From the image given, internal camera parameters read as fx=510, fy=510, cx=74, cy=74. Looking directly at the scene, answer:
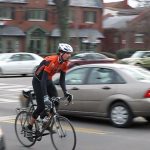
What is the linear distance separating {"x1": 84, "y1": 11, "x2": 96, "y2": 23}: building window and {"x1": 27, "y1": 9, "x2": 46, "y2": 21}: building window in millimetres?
6545

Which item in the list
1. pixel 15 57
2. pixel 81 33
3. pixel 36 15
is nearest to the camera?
pixel 15 57

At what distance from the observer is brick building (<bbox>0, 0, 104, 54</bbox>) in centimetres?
5462

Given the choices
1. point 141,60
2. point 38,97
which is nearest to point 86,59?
point 141,60

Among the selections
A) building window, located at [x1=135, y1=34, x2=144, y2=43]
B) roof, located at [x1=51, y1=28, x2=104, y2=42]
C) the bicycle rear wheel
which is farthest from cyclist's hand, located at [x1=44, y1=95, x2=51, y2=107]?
building window, located at [x1=135, y1=34, x2=144, y2=43]

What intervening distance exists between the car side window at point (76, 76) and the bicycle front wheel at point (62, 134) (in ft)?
13.4

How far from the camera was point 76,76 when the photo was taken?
12234mm

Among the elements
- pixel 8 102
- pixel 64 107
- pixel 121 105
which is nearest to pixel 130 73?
pixel 121 105

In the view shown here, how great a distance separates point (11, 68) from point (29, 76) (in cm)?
178

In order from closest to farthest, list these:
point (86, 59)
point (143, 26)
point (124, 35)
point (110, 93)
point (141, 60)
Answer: point (110, 93)
point (141, 60)
point (86, 59)
point (143, 26)
point (124, 35)

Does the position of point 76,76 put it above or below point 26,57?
above

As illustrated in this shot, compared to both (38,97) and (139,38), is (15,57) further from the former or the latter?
(139,38)

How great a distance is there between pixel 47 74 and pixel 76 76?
4160 mm

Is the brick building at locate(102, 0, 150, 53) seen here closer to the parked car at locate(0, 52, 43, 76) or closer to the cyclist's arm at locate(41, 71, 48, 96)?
the parked car at locate(0, 52, 43, 76)

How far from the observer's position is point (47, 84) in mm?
8383
